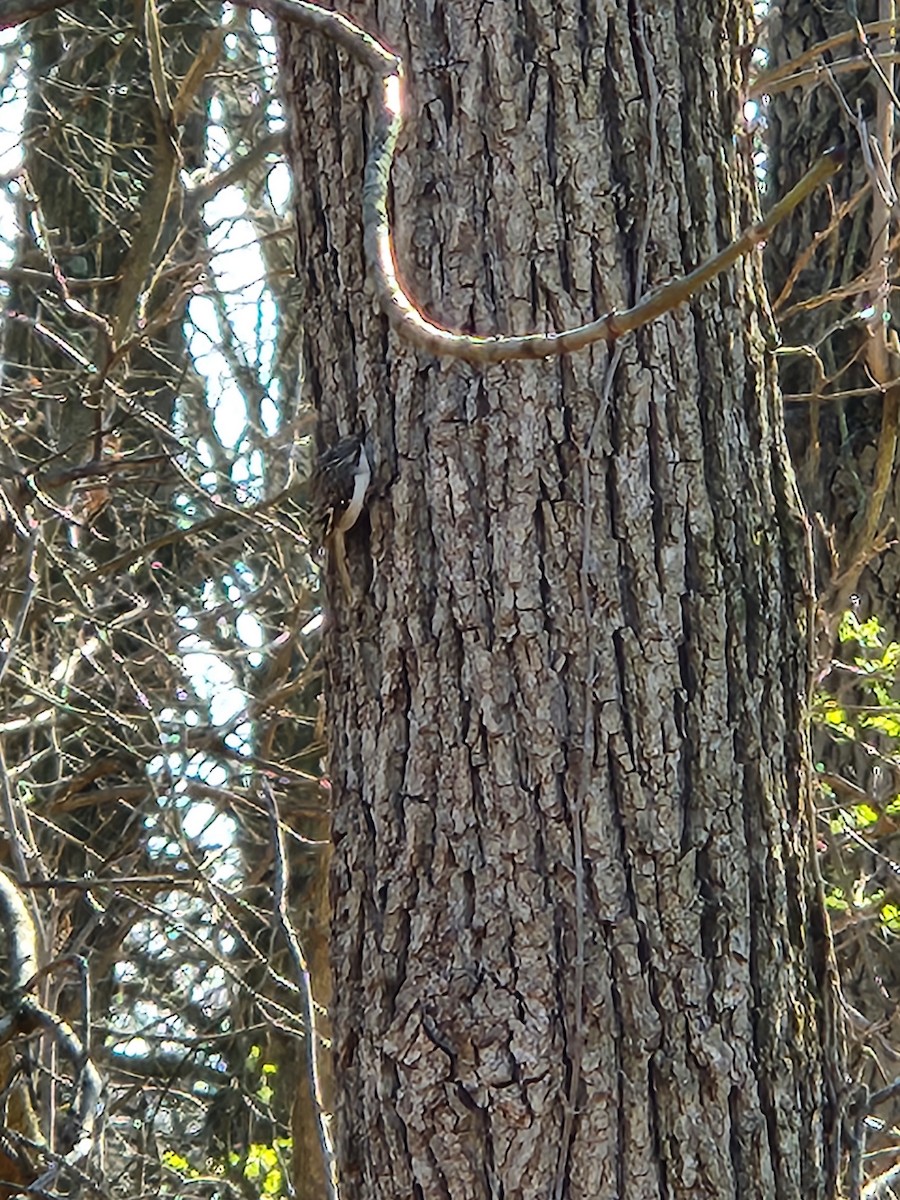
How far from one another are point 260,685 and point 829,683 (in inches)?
64.6

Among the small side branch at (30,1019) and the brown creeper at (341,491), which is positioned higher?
the brown creeper at (341,491)

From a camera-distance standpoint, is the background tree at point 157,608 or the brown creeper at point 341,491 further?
the background tree at point 157,608

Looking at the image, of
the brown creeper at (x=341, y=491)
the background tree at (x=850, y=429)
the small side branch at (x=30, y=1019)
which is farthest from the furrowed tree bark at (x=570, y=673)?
the background tree at (x=850, y=429)

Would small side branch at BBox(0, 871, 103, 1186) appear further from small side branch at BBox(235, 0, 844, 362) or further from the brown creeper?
small side branch at BBox(235, 0, 844, 362)

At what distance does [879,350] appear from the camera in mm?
3650

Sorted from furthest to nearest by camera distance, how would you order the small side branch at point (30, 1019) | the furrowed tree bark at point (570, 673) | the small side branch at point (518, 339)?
the small side branch at point (30, 1019), the furrowed tree bark at point (570, 673), the small side branch at point (518, 339)

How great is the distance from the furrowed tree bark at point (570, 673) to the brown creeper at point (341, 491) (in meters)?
0.02

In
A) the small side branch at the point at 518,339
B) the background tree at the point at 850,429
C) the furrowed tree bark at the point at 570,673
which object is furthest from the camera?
the background tree at the point at 850,429

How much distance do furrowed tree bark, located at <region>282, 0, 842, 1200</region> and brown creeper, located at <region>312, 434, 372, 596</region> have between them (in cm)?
2

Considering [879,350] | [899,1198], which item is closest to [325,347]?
[879,350]

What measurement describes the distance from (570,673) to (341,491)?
38 centimetres

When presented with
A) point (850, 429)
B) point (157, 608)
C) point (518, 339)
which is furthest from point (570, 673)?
point (157, 608)

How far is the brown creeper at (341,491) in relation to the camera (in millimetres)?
2016

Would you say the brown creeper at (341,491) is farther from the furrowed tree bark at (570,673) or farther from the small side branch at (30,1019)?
the small side branch at (30,1019)
